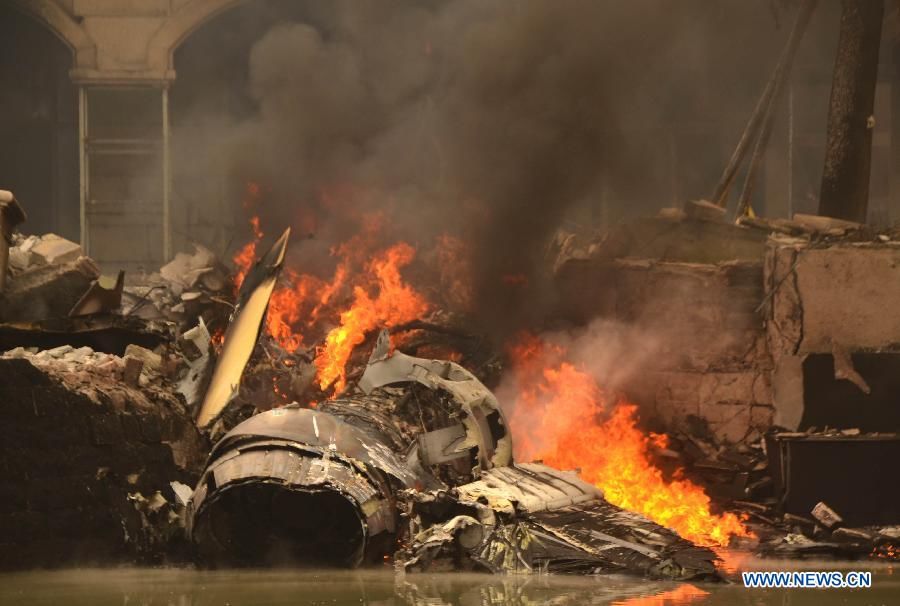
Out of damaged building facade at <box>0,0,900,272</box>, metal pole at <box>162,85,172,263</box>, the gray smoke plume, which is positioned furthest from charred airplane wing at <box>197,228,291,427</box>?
damaged building facade at <box>0,0,900,272</box>

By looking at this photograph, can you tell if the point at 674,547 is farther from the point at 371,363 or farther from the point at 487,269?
the point at 487,269

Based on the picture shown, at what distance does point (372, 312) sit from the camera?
1706 centimetres

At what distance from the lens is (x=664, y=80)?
21.2 meters

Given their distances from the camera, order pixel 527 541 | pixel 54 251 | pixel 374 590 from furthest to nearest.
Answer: pixel 54 251 → pixel 527 541 → pixel 374 590

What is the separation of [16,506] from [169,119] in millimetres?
11145

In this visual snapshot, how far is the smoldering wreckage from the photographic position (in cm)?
1050

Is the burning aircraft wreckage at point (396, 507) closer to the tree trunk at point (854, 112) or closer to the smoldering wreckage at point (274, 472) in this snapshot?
the smoldering wreckage at point (274, 472)

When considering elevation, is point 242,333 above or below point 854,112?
below

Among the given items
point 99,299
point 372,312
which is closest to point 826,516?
point 372,312

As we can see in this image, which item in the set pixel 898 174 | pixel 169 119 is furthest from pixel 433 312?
pixel 898 174

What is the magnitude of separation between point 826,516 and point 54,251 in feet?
27.6

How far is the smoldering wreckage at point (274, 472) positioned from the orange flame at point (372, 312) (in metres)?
1.91

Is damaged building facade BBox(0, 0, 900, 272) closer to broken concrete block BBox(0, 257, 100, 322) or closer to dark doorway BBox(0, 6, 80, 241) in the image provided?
dark doorway BBox(0, 6, 80, 241)

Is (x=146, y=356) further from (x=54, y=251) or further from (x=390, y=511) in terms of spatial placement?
(x=390, y=511)
